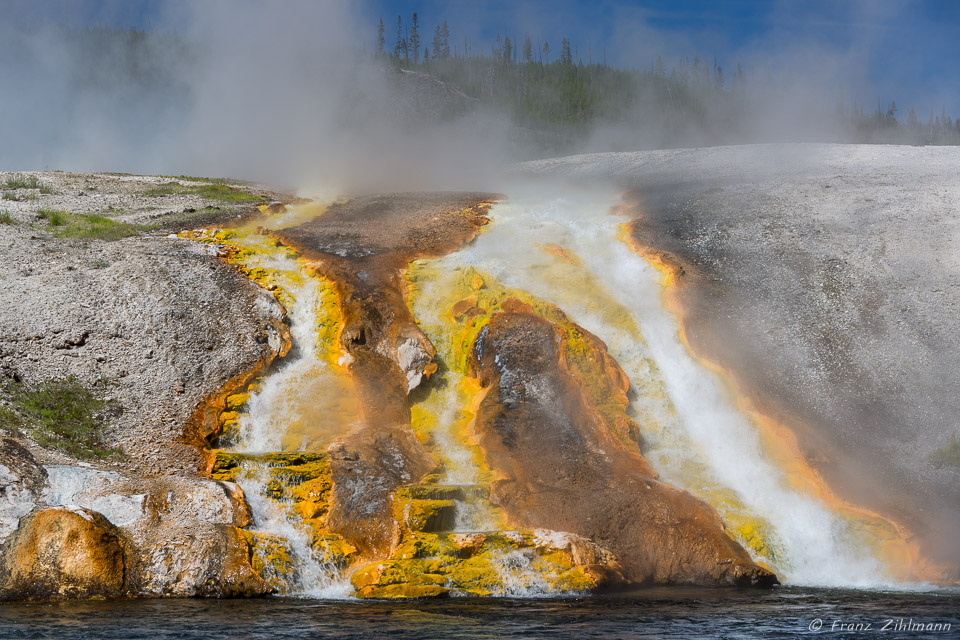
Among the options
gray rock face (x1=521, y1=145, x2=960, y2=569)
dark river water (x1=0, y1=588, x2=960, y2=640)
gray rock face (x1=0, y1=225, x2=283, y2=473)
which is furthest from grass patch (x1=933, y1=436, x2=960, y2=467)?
gray rock face (x1=0, y1=225, x2=283, y2=473)

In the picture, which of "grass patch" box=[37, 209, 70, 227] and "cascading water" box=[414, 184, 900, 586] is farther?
"grass patch" box=[37, 209, 70, 227]

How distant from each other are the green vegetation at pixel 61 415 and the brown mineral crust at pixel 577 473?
6.70 meters

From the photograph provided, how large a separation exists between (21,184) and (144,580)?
843 inches

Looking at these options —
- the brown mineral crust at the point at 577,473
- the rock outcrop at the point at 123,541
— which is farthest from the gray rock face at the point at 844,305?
the rock outcrop at the point at 123,541

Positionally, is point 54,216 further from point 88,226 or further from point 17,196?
point 17,196

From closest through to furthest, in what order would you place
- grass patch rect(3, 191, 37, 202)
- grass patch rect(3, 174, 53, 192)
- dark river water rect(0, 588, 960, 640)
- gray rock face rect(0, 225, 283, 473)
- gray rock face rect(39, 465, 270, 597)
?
1. dark river water rect(0, 588, 960, 640)
2. gray rock face rect(39, 465, 270, 597)
3. gray rock face rect(0, 225, 283, 473)
4. grass patch rect(3, 191, 37, 202)
5. grass patch rect(3, 174, 53, 192)

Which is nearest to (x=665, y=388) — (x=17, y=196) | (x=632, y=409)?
(x=632, y=409)

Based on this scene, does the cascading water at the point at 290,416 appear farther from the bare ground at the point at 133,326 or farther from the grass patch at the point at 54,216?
the grass patch at the point at 54,216

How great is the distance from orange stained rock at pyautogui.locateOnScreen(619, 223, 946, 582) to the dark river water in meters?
1.46

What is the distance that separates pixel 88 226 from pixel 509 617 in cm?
1836

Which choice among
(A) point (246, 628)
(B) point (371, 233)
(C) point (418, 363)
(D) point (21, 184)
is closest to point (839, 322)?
(C) point (418, 363)

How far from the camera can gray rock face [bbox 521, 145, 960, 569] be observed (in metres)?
13.1

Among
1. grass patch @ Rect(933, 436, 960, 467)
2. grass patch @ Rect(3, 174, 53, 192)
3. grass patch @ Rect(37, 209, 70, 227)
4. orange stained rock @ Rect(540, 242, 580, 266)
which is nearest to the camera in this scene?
grass patch @ Rect(933, 436, 960, 467)

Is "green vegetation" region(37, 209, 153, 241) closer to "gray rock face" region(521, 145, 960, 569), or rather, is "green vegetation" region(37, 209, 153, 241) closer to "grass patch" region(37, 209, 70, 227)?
"grass patch" region(37, 209, 70, 227)
